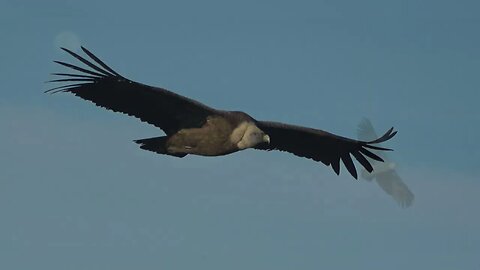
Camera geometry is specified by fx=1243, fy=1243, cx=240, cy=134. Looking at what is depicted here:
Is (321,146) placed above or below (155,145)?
above

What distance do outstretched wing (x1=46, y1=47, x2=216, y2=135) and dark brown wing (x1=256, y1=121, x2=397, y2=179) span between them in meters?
3.24

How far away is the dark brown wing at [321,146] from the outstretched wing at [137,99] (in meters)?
3.24

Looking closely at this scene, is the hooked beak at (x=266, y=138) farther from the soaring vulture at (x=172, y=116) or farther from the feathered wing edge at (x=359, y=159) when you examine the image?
the feathered wing edge at (x=359, y=159)

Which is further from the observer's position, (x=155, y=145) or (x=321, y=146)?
(x=321, y=146)

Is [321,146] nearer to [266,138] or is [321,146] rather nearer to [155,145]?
[266,138]

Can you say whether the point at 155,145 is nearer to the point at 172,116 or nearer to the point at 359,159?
the point at 172,116

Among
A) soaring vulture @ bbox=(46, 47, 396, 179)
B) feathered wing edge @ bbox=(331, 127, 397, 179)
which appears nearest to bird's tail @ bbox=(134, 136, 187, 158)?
soaring vulture @ bbox=(46, 47, 396, 179)

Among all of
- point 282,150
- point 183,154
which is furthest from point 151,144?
point 282,150

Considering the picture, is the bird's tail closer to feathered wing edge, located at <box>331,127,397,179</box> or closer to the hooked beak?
the hooked beak

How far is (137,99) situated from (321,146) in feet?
20.5

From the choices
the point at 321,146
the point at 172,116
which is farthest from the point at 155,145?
the point at 321,146

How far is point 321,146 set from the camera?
32.5 meters

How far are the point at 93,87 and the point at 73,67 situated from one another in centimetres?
89

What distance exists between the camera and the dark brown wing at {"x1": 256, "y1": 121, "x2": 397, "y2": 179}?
31555 mm
